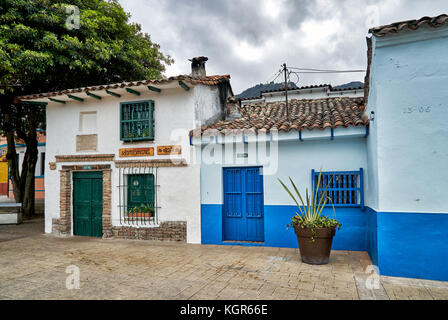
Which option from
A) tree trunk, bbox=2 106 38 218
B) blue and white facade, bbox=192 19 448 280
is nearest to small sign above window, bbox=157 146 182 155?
blue and white facade, bbox=192 19 448 280

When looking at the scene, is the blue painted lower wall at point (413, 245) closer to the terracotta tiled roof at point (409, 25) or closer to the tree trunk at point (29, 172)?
the terracotta tiled roof at point (409, 25)

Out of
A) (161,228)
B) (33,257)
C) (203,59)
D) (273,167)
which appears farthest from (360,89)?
(33,257)

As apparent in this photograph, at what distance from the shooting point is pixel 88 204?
9.52m

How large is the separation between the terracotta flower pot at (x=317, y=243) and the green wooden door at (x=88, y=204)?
6.34 m

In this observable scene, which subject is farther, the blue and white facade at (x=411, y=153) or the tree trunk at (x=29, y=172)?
the tree trunk at (x=29, y=172)

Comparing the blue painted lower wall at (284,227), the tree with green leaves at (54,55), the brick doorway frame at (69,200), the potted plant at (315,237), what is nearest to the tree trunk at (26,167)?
the tree with green leaves at (54,55)

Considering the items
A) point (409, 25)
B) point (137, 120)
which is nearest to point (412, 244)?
point (409, 25)

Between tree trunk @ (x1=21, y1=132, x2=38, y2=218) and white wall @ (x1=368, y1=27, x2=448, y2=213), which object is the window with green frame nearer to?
white wall @ (x1=368, y1=27, x2=448, y2=213)

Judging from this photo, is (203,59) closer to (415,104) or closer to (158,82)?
(158,82)

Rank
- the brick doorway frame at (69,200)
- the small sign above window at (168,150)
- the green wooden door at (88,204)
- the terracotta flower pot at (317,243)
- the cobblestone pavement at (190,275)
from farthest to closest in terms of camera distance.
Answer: the green wooden door at (88,204)
the brick doorway frame at (69,200)
the small sign above window at (168,150)
the terracotta flower pot at (317,243)
the cobblestone pavement at (190,275)

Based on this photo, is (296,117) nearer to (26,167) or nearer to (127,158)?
(127,158)

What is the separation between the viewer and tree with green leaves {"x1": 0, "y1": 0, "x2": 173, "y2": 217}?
9148mm

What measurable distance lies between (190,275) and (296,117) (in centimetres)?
550

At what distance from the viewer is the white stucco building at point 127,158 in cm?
853
